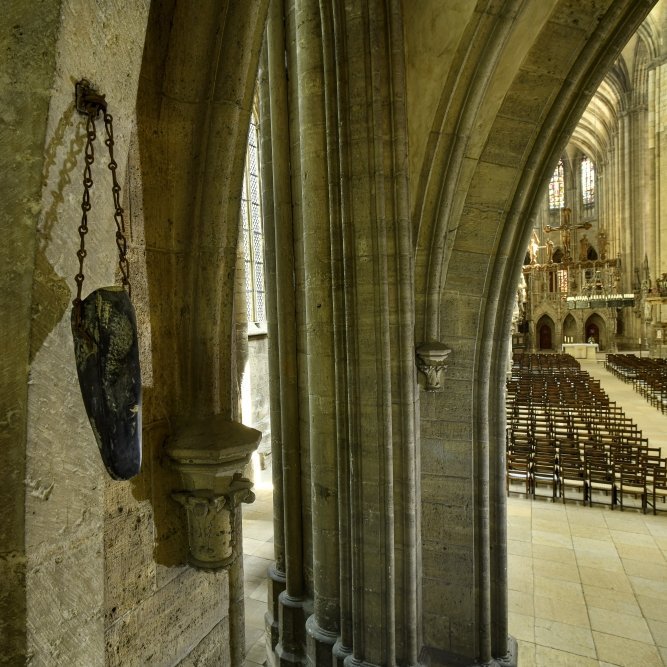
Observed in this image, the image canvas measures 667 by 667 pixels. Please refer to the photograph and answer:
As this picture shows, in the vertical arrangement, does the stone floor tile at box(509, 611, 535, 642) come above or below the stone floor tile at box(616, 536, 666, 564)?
below

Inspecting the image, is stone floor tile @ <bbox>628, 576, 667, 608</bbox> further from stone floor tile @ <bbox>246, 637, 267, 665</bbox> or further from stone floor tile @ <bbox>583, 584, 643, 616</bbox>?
stone floor tile @ <bbox>246, 637, 267, 665</bbox>

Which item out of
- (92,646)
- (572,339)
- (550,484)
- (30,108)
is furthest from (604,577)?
(572,339)

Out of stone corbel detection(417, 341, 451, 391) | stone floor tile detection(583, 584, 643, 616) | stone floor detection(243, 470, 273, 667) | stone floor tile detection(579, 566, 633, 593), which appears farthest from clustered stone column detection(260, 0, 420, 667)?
stone floor tile detection(579, 566, 633, 593)

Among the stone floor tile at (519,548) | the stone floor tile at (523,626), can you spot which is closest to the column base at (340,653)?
the stone floor tile at (523,626)

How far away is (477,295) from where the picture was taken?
4.58 m

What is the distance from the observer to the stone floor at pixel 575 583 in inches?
185

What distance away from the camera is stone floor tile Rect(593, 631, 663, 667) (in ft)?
14.6

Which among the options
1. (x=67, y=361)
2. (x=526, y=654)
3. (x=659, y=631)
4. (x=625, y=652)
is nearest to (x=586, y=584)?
(x=659, y=631)

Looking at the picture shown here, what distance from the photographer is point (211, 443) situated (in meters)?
1.98

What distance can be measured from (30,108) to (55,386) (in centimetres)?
74

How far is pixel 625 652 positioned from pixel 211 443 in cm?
493

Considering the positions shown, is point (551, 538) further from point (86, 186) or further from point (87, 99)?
point (87, 99)

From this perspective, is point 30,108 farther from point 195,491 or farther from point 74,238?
point 195,491

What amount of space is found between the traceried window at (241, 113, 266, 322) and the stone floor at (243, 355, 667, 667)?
4.28 metres
